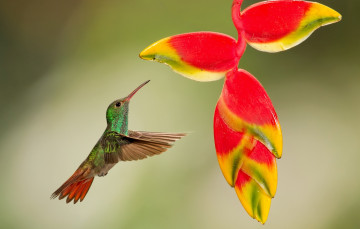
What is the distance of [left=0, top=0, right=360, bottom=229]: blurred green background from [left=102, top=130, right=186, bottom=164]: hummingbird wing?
51cm

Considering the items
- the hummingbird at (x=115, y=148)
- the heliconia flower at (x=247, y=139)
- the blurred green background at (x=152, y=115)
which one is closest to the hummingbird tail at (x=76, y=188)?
the hummingbird at (x=115, y=148)

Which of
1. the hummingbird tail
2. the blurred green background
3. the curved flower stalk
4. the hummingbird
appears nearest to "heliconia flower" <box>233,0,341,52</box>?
the curved flower stalk

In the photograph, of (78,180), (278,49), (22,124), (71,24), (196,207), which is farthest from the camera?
(71,24)

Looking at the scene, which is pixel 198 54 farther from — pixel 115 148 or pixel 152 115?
pixel 152 115

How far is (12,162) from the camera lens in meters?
1.47

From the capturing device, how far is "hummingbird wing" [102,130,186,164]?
0.79m

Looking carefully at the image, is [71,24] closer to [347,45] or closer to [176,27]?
[176,27]

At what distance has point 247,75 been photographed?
57 cm

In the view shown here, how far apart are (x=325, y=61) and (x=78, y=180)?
37.2 inches

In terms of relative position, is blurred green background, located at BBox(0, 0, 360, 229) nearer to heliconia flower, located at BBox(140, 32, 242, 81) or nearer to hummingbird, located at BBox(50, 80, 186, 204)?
hummingbird, located at BBox(50, 80, 186, 204)

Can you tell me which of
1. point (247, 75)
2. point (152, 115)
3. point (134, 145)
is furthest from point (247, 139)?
point (152, 115)

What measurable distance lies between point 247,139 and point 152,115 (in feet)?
3.00

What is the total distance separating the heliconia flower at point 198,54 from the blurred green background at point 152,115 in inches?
31.2

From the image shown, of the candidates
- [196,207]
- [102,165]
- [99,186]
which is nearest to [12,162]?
[99,186]
